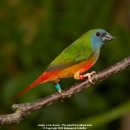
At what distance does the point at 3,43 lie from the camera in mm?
2580

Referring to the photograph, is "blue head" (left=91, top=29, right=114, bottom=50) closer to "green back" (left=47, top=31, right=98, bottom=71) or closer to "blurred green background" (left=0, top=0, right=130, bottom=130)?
"green back" (left=47, top=31, right=98, bottom=71)

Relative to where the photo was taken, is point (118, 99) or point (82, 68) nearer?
point (82, 68)

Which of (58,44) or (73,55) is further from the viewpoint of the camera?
(58,44)

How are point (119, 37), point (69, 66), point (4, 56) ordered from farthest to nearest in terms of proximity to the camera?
1. point (4, 56)
2. point (119, 37)
3. point (69, 66)

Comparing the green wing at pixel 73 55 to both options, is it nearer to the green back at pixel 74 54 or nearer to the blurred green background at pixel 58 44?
the green back at pixel 74 54

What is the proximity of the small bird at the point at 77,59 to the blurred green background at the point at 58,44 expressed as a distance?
117 centimetres

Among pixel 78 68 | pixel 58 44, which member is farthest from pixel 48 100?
pixel 58 44

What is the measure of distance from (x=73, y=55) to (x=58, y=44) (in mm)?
1360

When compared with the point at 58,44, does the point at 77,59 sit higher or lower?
lower

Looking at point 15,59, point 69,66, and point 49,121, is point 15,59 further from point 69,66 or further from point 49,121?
point 69,66

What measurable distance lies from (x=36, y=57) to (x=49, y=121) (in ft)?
1.26

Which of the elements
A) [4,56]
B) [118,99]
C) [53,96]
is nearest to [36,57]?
[4,56]

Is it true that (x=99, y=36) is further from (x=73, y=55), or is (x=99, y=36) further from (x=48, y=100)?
(x=48, y=100)

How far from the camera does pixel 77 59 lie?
111 centimetres
